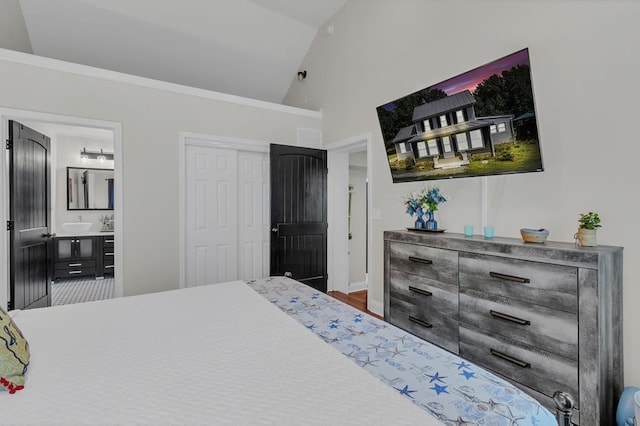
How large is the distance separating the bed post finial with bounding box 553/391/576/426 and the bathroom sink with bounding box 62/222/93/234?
681cm

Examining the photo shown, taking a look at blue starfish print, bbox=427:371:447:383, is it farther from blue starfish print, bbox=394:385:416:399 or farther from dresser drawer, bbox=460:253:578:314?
dresser drawer, bbox=460:253:578:314

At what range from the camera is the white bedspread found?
819mm

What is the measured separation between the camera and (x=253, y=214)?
4227 mm

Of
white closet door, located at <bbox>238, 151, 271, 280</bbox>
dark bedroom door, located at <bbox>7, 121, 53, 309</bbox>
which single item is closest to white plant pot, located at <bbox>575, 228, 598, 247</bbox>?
white closet door, located at <bbox>238, 151, 271, 280</bbox>

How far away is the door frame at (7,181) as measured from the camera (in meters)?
2.77

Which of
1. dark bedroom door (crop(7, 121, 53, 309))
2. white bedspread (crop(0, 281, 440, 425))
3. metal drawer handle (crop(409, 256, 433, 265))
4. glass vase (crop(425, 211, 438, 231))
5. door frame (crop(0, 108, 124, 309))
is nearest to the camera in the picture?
white bedspread (crop(0, 281, 440, 425))

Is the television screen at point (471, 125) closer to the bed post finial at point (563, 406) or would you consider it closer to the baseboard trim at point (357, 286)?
the bed post finial at point (563, 406)

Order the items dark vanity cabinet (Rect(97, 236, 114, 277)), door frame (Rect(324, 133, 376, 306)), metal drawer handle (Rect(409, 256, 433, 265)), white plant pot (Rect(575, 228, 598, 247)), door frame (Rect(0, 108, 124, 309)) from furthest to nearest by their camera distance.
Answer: dark vanity cabinet (Rect(97, 236, 114, 277)) → door frame (Rect(324, 133, 376, 306)) → door frame (Rect(0, 108, 124, 309)) → metal drawer handle (Rect(409, 256, 433, 265)) → white plant pot (Rect(575, 228, 598, 247))

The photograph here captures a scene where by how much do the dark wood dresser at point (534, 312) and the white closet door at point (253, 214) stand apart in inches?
99.0

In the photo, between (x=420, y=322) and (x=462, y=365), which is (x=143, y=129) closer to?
(x=420, y=322)

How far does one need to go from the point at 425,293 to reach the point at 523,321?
690 millimetres

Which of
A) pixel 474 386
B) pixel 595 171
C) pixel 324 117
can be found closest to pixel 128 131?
pixel 324 117

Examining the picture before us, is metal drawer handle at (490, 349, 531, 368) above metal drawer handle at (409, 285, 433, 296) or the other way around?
the other way around

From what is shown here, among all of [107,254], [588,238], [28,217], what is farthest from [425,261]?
[107,254]
